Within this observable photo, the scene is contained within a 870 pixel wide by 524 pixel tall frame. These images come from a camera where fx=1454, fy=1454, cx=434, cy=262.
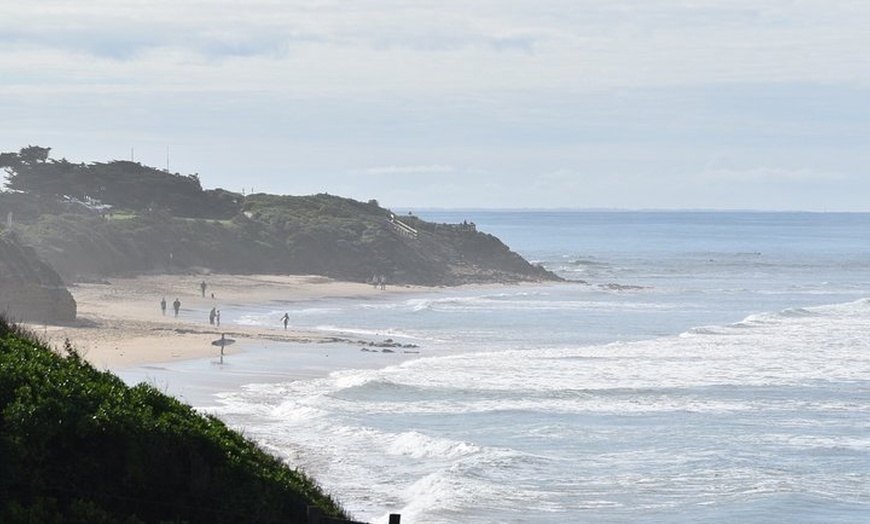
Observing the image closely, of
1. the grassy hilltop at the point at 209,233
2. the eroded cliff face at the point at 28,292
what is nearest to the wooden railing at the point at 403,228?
the grassy hilltop at the point at 209,233

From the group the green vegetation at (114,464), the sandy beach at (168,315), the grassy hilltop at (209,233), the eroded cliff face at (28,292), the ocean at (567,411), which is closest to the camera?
the green vegetation at (114,464)

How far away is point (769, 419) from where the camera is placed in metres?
27.7

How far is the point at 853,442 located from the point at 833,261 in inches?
3610

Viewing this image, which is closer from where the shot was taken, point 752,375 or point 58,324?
point 752,375

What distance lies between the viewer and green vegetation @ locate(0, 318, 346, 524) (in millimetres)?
10969

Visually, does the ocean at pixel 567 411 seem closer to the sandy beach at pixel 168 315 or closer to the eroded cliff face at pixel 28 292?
the sandy beach at pixel 168 315

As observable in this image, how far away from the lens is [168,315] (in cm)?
A: 4962

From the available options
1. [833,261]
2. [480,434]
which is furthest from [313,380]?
[833,261]

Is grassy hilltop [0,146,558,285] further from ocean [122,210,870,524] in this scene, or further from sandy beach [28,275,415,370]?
ocean [122,210,870,524]

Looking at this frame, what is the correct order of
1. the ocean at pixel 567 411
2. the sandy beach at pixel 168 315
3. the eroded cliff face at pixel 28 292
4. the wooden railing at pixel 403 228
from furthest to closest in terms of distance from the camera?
the wooden railing at pixel 403 228 < the eroded cliff face at pixel 28 292 < the sandy beach at pixel 168 315 < the ocean at pixel 567 411

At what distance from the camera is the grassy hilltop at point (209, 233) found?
68.2 m

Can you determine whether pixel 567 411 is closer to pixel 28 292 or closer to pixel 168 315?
pixel 28 292

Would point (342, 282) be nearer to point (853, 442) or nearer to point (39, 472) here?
point (853, 442)

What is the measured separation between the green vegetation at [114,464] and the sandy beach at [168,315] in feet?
29.7
